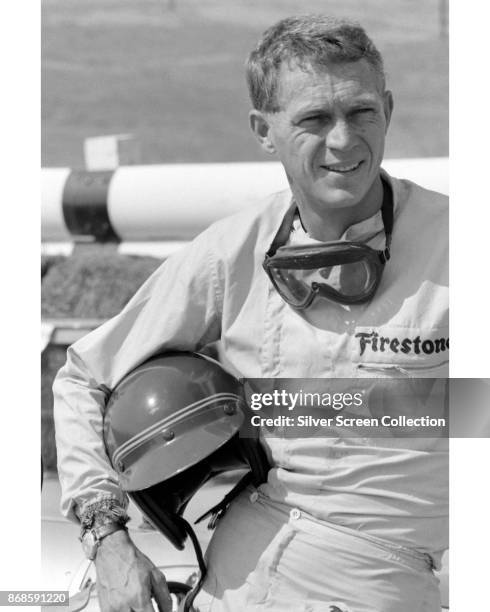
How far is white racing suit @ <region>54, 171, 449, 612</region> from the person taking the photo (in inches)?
63.4

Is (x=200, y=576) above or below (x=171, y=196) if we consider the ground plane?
below

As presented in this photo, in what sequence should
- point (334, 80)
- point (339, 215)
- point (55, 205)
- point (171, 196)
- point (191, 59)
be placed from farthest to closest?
1. point (171, 196)
2. point (55, 205)
3. point (191, 59)
4. point (339, 215)
5. point (334, 80)

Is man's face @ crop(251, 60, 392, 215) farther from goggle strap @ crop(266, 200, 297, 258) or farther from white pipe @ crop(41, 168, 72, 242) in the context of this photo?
white pipe @ crop(41, 168, 72, 242)

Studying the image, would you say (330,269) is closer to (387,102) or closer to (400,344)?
(400,344)

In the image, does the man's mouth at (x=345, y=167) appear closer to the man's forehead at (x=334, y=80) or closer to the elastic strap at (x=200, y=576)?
the man's forehead at (x=334, y=80)

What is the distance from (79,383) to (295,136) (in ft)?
1.61

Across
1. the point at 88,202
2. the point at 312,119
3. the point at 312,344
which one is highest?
the point at 312,119

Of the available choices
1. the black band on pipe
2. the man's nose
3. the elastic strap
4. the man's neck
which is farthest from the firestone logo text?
the black band on pipe

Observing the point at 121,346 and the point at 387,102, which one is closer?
the point at 387,102

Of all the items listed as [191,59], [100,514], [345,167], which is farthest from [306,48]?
[191,59]

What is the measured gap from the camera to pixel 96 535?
5.32 ft

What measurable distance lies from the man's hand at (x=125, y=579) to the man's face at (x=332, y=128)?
56cm

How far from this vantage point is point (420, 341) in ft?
5.34

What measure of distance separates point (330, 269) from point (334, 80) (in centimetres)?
27
